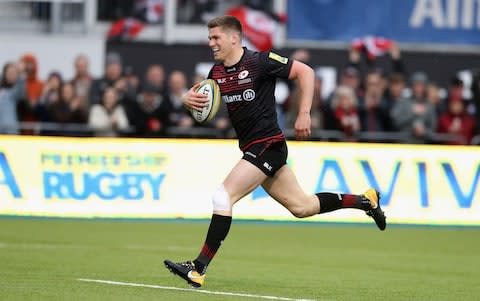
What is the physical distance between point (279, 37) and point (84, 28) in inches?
155

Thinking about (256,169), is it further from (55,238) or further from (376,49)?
(376,49)

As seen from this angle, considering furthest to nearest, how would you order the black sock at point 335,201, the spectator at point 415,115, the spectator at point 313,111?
the spectator at point 415,115 < the spectator at point 313,111 < the black sock at point 335,201

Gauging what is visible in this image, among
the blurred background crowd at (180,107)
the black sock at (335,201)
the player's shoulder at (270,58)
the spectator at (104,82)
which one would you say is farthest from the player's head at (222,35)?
the spectator at (104,82)

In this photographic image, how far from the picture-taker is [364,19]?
2678 cm

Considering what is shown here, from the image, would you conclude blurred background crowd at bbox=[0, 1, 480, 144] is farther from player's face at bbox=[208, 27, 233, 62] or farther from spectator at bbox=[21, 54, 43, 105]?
player's face at bbox=[208, 27, 233, 62]

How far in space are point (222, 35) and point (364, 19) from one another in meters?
15.8

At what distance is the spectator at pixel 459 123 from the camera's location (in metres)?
22.5

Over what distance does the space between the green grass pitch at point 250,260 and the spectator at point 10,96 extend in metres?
3.15

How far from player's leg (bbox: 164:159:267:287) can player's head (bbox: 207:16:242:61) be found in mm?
963

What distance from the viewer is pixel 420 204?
1981 cm

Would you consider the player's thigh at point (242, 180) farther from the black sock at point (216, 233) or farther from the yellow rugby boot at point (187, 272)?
the yellow rugby boot at point (187, 272)

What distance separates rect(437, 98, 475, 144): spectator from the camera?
73.8ft

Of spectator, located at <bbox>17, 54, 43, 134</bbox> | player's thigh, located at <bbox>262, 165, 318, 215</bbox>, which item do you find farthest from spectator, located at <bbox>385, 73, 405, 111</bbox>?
player's thigh, located at <bbox>262, 165, 318, 215</bbox>

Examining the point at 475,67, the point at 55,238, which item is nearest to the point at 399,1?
the point at 475,67
